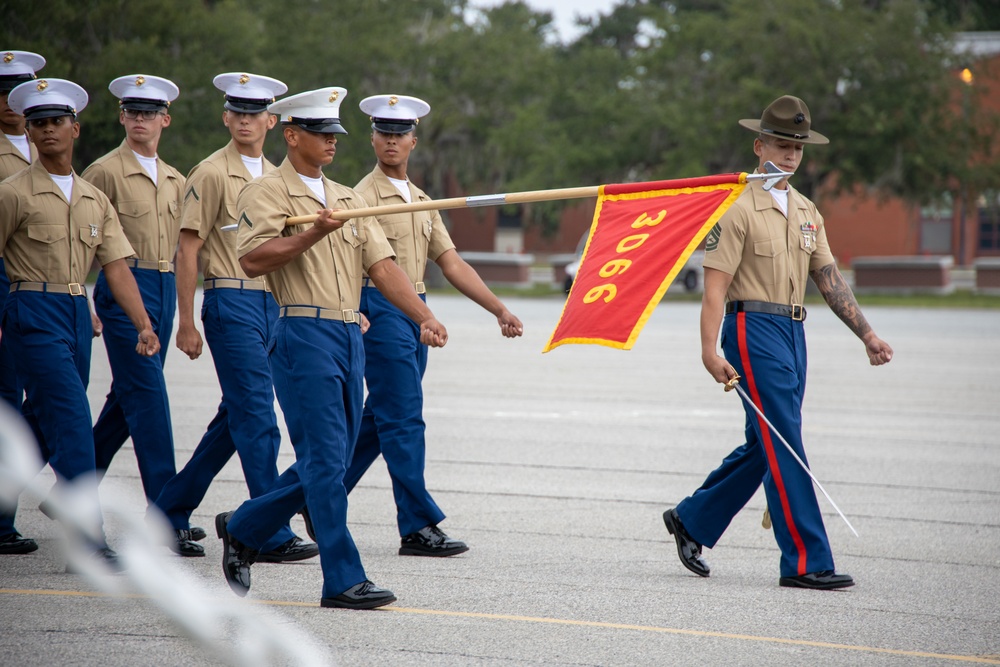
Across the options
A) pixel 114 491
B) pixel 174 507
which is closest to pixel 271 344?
pixel 174 507

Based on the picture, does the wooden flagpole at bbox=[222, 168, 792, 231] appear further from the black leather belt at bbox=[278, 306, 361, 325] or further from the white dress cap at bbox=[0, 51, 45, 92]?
the white dress cap at bbox=[0, 51, 45, 92]

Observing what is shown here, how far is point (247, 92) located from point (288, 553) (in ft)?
7.75

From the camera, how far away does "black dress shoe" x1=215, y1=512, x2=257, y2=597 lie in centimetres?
525

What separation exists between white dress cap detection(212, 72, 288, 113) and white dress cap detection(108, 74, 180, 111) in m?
0.39

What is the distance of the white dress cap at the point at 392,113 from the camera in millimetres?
6617

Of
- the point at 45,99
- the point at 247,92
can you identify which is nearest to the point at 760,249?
the point at 247,92

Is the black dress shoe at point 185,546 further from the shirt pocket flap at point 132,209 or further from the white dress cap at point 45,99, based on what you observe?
the white dress cap at point 45,99

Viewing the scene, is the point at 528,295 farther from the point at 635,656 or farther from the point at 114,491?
the point at 635,656

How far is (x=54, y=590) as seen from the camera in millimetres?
5383

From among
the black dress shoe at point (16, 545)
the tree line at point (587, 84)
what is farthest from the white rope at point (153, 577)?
the tree line at point (587, 84)

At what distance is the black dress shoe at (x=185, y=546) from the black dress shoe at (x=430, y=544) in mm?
1000

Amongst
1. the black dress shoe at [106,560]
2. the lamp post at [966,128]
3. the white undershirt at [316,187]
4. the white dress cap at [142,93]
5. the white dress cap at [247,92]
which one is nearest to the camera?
the white undershirt at [316,187]

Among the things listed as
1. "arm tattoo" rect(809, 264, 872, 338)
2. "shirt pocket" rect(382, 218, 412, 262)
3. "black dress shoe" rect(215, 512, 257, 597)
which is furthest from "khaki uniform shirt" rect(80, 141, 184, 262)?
"arm tattoo" rect(809, 264, 872, 338)

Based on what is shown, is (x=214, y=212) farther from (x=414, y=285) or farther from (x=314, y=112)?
(x=314, y=112)
